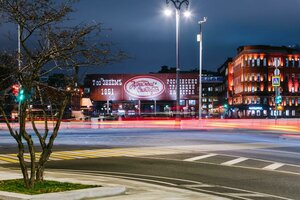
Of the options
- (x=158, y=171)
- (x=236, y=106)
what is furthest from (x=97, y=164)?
(x=236, y=106)

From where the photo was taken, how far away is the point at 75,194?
10484mm

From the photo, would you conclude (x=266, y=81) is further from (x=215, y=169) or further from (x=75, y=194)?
(x=75, y=194)

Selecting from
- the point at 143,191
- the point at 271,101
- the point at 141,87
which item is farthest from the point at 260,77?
the point at 143,191

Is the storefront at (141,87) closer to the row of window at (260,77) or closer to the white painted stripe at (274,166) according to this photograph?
the white painted stripe at (274,166)

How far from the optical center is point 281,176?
615 inches

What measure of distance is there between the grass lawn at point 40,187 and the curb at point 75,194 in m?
0.42

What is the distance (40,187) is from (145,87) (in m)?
61.5

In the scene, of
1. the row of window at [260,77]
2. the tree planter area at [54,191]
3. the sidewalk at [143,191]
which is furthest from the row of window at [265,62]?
the tree planter area at [54,191]

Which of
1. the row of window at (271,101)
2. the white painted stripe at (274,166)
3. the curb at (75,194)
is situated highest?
the row of window at (271,101)

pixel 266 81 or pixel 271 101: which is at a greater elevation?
pixel 266 81

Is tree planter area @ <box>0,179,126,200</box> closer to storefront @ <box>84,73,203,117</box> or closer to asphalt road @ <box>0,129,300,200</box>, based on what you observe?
asphalt road @ <box>0,129,300,200</box>

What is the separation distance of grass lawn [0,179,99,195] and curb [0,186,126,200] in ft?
1.38

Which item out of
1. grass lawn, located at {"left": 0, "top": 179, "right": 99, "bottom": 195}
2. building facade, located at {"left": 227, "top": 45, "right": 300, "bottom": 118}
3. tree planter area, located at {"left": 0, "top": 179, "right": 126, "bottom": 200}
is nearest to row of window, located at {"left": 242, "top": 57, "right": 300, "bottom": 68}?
building facade, located at {"left": 227, "top": 45, "right": 300, "bottom": 118}

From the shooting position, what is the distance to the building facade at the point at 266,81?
124 m
